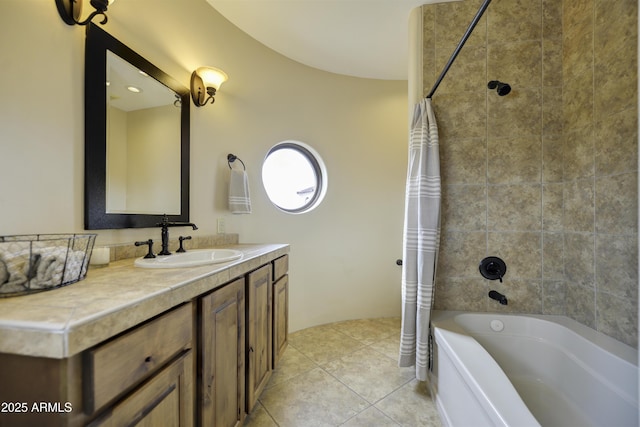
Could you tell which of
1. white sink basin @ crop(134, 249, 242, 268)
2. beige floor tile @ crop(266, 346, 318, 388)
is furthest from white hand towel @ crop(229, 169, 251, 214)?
beige floor tile @ crop(266, 346, 318, 388)

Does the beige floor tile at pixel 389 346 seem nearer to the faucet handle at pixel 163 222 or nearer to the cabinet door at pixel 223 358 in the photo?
the cabinet door at pixel 223 358

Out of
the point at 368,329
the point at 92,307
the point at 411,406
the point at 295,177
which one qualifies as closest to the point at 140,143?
the point at 92,307

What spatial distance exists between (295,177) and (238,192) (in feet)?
3.19

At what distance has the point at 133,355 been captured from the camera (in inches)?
24.4

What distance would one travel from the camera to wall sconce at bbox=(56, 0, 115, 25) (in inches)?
37.8

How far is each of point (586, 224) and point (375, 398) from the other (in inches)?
62.3

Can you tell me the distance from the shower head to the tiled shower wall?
0.12 meters

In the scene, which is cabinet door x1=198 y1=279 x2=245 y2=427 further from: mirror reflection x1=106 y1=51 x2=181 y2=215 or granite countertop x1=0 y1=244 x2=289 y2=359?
mirror reflection x1=106 y1=51 x2=181 y2=215

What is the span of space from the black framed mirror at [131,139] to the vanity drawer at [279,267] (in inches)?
24.7

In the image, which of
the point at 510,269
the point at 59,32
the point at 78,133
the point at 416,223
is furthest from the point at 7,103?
the point at 510,269

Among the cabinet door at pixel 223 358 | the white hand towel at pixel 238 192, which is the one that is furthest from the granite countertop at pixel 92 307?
the white hand towel at pixel 238 192

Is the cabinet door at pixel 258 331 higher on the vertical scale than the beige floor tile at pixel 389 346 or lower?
higher

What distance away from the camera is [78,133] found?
1.02 metres

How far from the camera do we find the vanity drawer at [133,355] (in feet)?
1.73
